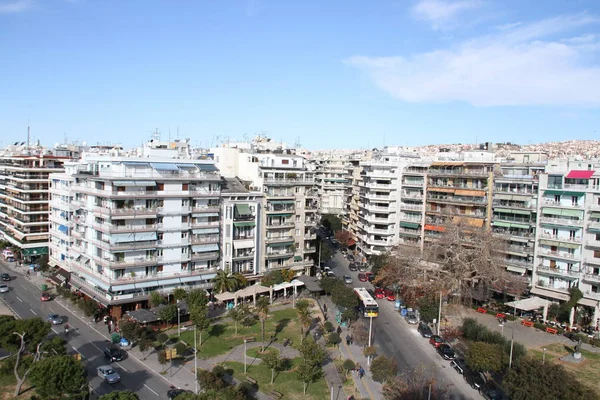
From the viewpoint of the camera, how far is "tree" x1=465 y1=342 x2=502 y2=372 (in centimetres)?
3478

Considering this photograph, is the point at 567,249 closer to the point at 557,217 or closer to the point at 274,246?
the point at 557,217

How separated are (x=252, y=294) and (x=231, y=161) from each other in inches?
819

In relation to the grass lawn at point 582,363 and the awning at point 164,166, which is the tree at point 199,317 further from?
the grass lawn at point 582,363

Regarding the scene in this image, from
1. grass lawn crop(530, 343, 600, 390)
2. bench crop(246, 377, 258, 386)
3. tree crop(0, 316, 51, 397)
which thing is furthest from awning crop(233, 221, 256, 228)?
grass lawn crop(530, 343, 600, 390)

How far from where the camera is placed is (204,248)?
54.1m

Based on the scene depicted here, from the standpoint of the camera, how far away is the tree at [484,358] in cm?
3478

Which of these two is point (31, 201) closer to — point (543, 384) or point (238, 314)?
point (238, 314)

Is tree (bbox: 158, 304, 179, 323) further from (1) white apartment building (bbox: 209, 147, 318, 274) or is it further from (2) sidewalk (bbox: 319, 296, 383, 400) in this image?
(1) white apartment building (bbox: 209, 147, 318, 274)

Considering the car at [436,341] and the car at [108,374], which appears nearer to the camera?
the car at [108,374]

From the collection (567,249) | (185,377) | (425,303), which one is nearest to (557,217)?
(567,249)

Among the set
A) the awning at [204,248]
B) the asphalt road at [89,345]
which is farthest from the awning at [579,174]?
the asphalt road at [89,345]

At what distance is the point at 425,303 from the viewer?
48.7 m

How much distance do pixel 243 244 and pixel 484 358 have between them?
30392mm

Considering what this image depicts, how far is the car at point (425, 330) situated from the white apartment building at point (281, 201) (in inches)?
766
